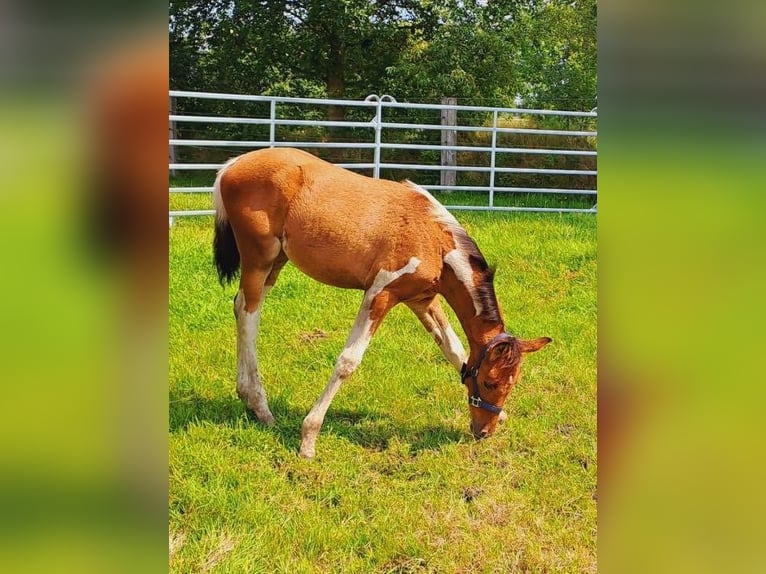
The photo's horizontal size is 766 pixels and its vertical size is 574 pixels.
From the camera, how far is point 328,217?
2438 mm

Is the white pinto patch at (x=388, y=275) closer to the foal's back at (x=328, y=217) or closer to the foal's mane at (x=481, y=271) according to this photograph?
the foal's back at (x=328, y=217)

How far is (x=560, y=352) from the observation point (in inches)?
102

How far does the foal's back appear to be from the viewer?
2396 millimetres

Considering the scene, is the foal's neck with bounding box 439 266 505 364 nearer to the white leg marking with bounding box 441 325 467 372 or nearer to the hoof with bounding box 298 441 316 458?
the white leg marking with bounding box 441 325 467 372

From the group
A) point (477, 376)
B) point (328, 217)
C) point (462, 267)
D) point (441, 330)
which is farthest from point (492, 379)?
point (328, 217)

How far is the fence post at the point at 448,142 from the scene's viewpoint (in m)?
2.38

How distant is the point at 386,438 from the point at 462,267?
77cm

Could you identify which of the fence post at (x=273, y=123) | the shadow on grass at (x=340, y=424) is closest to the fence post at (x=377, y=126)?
the fence post at (x=273, y=123)

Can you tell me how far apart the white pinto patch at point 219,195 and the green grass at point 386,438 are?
0.20 ft

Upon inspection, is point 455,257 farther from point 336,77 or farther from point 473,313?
point 336,77
